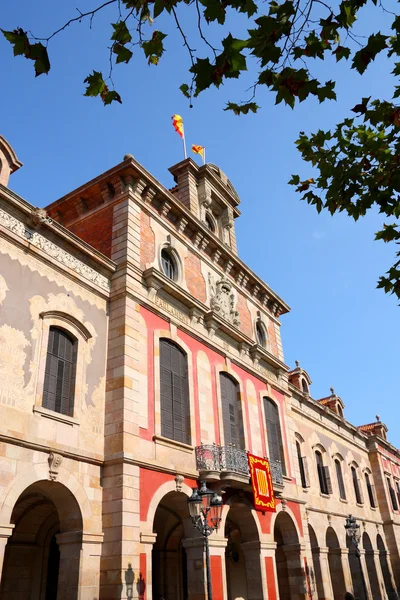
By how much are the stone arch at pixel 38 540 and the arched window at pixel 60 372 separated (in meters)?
1.96

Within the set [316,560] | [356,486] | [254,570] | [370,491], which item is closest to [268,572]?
[254,570]

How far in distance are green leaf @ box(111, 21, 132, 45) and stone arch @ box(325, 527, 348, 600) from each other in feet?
84.8

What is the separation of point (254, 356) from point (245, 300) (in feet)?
9.00

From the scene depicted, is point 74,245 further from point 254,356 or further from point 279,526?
point 279,526

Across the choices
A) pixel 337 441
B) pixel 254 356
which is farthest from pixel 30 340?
pixel 337 441

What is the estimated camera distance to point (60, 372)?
13336 millimetres

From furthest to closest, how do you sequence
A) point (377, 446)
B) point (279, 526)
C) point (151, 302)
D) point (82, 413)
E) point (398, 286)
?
point (377, 446) < point (279, 526) < point (151, 302) < point (82, 413) < point (398, 286)

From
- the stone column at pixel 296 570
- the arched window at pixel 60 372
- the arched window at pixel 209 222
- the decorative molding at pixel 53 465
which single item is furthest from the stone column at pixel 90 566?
the arched window at pixel 209 222

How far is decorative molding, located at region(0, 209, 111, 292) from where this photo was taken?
1297 cm

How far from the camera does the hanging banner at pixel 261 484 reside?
58.9 ft

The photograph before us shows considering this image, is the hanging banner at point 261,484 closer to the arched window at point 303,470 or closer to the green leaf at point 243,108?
the arched window at point 303,470

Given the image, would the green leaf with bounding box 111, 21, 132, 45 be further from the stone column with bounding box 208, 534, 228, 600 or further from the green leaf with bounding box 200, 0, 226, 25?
the stone column with bounding box 208, 534, 228, 600

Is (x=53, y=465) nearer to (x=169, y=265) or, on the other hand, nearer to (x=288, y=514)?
(x=169, y=265)

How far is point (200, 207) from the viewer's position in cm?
2262
